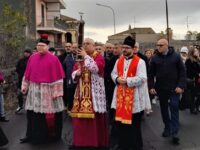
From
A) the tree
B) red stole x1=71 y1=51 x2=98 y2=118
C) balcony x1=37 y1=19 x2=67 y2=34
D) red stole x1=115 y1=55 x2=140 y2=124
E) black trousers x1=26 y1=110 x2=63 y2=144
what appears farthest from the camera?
balcony x1=37 y1=19 x2=67 y2=34

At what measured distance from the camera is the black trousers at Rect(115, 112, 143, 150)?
852cm

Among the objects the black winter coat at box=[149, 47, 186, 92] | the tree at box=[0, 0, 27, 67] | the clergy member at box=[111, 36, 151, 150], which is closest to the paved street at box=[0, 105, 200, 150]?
the clergy member at box=[111, 36, 151, 150]

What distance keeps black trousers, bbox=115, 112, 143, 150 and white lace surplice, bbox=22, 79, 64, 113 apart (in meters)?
1.38

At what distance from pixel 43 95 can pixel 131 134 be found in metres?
1.83

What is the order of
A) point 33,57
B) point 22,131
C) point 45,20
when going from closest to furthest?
point 33,57, point 22,131, point 45,20

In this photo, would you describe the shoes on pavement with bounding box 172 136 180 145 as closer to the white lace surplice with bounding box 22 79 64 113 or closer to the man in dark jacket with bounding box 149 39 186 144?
the man in dark jacket with bounding box 149 39 186 144

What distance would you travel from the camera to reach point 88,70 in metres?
8.76

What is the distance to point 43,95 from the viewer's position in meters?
9.24

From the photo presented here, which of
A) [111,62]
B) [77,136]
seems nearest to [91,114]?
[77,136]

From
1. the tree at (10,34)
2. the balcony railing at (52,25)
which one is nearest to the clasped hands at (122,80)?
the tree at (10,34)

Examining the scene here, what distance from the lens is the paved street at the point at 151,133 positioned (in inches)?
360

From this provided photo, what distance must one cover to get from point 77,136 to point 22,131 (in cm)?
229

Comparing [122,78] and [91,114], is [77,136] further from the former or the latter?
[122,78]

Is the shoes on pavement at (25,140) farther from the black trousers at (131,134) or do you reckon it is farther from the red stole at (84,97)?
the black trousers at (131,134)
